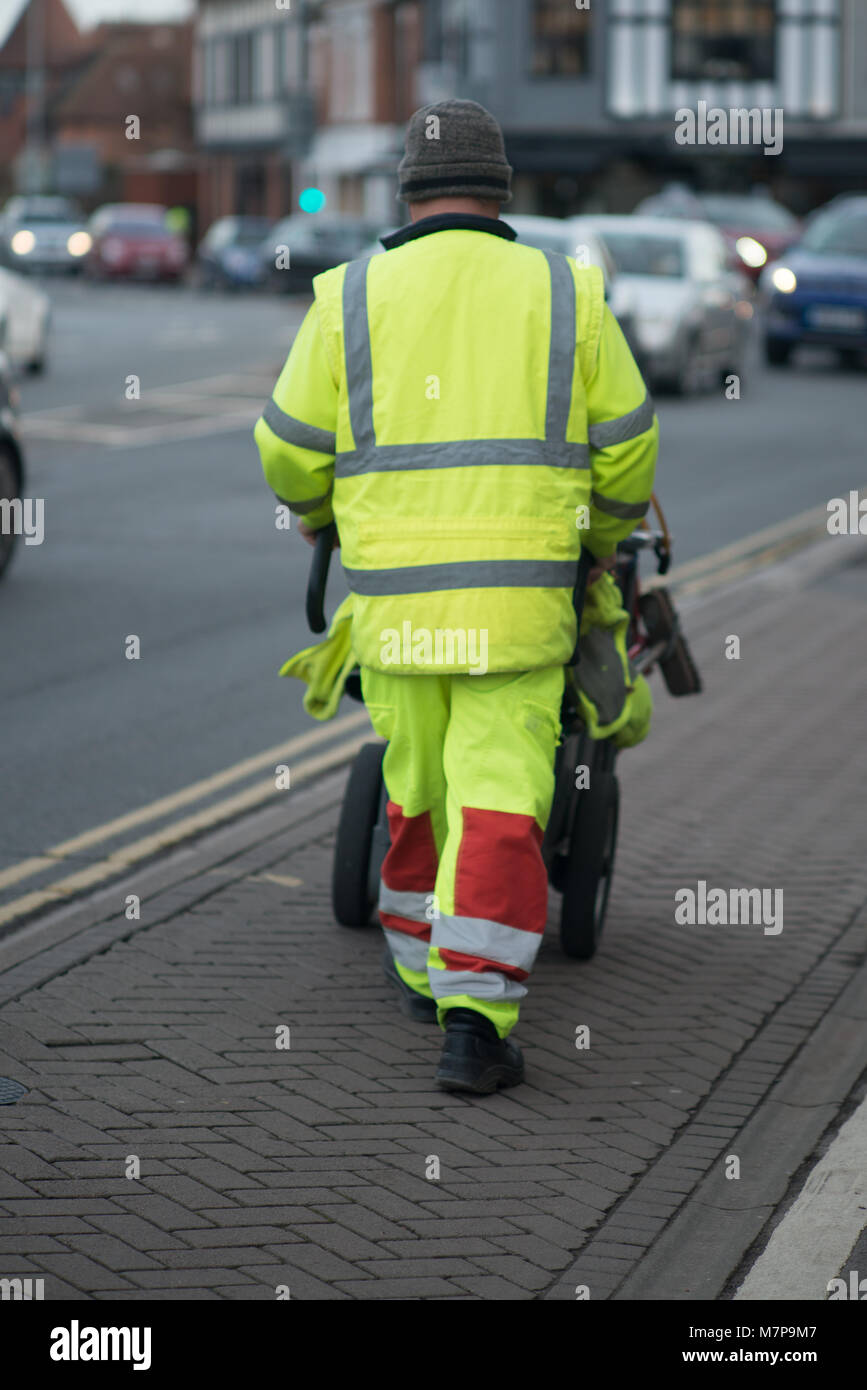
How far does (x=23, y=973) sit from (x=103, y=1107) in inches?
39.3

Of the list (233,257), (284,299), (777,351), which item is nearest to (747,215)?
(284,299)

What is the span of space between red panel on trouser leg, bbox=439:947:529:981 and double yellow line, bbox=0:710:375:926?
181cm

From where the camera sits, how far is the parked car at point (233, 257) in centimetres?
4738

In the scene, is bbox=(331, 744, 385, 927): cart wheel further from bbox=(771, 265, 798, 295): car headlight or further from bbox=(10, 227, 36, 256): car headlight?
bbox=(10, 227, 36, 256): car headlight

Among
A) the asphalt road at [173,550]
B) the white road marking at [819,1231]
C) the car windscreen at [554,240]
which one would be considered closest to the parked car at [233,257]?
the asphalt road at [173,550]

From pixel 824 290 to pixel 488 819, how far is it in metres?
20.3

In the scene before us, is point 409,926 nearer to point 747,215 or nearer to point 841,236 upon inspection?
point 841,236

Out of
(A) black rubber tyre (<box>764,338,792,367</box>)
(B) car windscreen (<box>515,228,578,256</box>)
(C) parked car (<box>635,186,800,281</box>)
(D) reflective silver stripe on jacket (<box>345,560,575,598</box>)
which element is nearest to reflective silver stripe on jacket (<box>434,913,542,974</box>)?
(D) reflective silver stripe on jacket (<box>345,560,575,598</box>)

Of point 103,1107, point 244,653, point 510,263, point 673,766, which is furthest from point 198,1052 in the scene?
point 244,653

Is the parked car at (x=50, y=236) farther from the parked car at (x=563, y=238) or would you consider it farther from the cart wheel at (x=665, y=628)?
the cart wheel at (x=665, y=628)

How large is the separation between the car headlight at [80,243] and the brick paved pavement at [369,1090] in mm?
47438

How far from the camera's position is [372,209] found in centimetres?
6238
